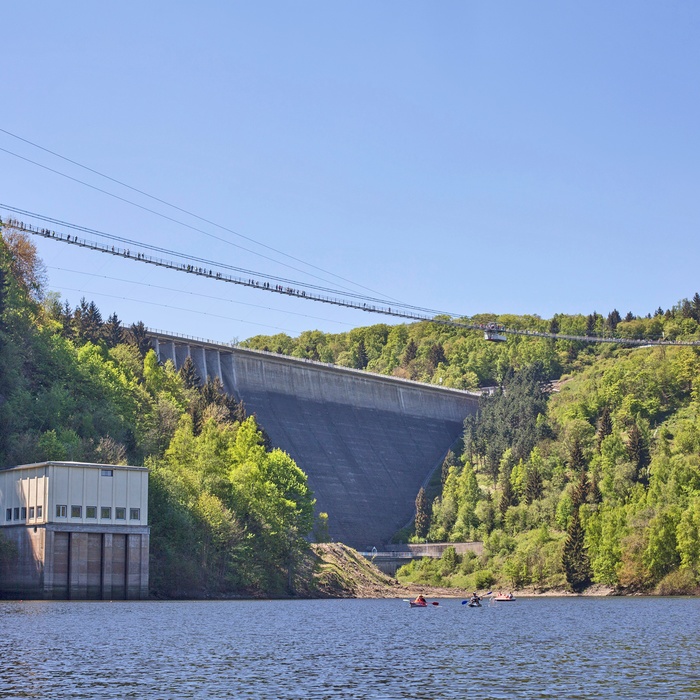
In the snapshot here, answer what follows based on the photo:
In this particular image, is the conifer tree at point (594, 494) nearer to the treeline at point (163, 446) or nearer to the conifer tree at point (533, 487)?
the conifer tree at point (533, 487)

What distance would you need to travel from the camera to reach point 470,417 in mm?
177375

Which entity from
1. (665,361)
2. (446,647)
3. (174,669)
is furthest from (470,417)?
(174,669)

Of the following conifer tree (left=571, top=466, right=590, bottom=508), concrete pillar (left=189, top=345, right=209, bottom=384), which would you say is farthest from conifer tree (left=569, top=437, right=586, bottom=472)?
concrete pillar (left=189, top=345, right=209, bottom=384)

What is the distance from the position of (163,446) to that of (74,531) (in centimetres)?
3079

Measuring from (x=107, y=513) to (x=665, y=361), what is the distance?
4198 inches

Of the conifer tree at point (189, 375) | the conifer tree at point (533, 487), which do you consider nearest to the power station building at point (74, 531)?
the conifer tree at point (189, 375)

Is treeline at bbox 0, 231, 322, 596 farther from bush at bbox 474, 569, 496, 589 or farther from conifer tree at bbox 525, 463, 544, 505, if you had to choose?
conifer tree at bbox 525, 463, 544, 505

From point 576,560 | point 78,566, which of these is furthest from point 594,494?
point 78,566

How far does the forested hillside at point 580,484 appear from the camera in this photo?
11756 cm

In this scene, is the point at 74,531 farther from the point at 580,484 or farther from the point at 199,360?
the point at 580,484

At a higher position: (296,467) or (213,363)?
(213,363)

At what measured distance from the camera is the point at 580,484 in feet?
440

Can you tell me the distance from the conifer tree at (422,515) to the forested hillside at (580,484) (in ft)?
0.54

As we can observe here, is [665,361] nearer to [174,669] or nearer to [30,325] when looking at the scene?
[30,325]
